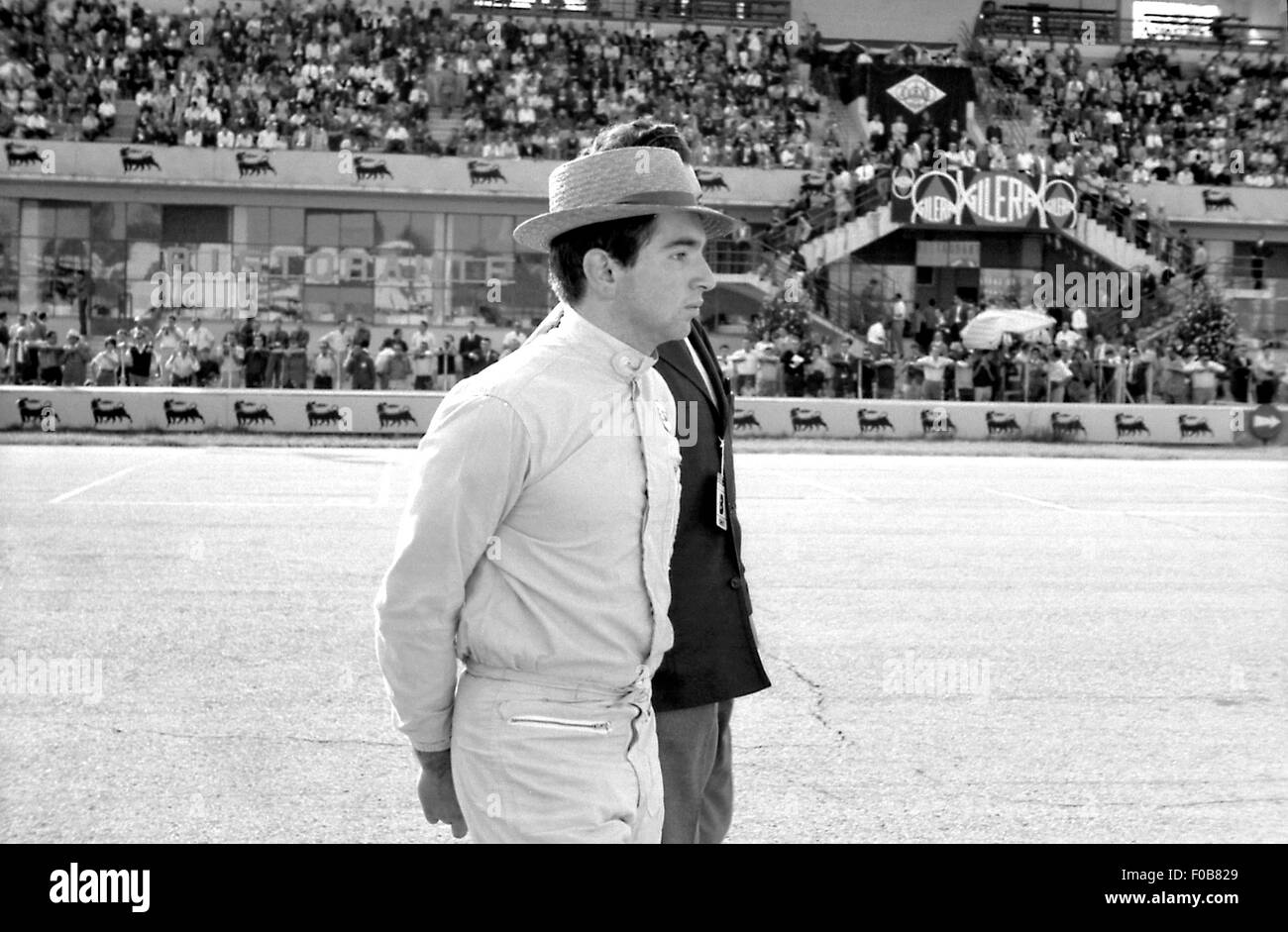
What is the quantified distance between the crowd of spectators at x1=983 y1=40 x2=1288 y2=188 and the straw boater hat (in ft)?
124

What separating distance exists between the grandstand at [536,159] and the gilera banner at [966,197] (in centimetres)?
7

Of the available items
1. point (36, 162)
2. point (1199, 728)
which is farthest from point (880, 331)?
point (1199, 728)

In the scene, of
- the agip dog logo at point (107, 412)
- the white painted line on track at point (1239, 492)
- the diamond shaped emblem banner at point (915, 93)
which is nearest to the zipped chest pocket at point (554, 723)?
the white painted line on track at point (1239, 492)

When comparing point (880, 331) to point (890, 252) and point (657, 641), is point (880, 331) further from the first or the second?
point (657, 641)

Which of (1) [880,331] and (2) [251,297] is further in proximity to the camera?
(2) [251,297]

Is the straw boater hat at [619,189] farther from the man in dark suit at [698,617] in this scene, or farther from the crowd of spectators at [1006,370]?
the crowd of spectators at [1006,370]

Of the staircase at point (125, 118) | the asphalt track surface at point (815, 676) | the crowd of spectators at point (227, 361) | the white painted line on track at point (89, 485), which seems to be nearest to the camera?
the asphalt track surface at point (815, 676)

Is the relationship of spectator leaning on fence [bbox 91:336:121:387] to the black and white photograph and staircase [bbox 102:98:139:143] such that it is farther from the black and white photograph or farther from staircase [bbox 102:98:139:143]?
staircase [bbox 102:98:139:143]

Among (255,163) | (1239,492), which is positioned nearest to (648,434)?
(1239,492)

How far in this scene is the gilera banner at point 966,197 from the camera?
36375 mm

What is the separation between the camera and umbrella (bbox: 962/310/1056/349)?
98.6 feet
